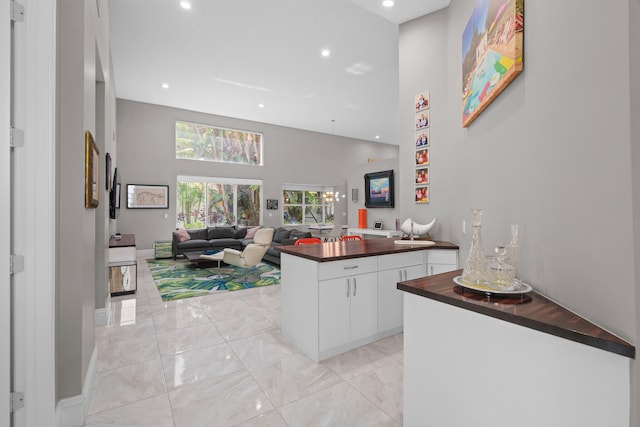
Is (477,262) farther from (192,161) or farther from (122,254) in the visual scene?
(192,161)

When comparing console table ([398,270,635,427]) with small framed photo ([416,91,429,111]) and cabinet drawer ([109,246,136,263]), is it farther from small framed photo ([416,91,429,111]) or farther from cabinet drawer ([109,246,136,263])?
cabinet drawer ([109,246,136,263])

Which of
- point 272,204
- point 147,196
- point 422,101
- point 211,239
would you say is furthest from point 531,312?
point 272,204

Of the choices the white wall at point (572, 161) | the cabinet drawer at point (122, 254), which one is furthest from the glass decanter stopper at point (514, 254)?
the cabinet drawer at point (122, 254)

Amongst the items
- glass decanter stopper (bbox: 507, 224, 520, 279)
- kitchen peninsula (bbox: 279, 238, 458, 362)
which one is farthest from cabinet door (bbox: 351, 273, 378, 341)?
glass decanter stopper (bbox: 507, 224, 520, 279)

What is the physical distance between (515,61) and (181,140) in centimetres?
871

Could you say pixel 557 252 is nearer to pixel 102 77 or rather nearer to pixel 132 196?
pixel 102 77

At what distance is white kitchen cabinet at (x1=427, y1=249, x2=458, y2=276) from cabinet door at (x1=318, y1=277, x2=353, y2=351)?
1.03 m

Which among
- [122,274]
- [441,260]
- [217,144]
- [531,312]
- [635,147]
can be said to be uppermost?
[217,144]

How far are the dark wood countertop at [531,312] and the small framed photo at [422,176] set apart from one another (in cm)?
241

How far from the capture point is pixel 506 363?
1.09 metres

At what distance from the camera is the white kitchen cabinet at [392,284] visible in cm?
Answer: 277

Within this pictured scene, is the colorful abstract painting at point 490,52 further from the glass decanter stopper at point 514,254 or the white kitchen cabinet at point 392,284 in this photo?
the white kitchen cabinet at point 392,284

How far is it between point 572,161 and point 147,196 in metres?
8.82

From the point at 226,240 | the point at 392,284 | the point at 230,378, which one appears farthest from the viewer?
the point at 226,240
